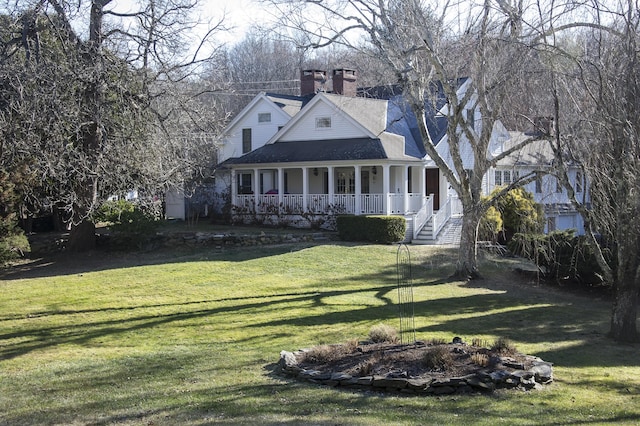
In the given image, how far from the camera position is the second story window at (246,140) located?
34.9 metres

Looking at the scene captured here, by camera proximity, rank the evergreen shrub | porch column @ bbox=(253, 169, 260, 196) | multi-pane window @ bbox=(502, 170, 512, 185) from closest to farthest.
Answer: the evergreen shrub, porch column @ bbox=(253, 169, 260, 196), multi-pane window @ bbox=(502, 170, 512, 185)

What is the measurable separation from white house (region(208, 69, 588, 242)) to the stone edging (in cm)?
1749

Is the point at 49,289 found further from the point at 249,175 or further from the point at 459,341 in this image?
the point at 249,175

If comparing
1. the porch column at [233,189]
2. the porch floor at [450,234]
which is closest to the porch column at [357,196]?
the porch floor at [450,234]

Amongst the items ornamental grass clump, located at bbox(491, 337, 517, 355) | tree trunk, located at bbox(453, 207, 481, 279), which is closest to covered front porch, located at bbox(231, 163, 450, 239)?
tree trunk, located at bbox(453, 207, 481, 279)

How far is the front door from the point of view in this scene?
103ft

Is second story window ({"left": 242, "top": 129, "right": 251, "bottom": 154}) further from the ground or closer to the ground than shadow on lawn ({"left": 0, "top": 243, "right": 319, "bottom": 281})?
further from the ground

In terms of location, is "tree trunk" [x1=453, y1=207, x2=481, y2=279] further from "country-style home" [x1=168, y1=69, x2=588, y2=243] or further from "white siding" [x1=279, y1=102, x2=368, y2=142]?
"white siding" [x1=279, y1=102, x2=368, y2=142]

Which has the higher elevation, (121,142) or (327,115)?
(327,115)

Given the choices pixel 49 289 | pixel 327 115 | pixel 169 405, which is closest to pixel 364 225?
pixel 327 115

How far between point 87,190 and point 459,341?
13.3 meters

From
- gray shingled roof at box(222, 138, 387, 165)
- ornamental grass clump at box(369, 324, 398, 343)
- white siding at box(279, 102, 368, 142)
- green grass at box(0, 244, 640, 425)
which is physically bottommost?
green grass at box(0, 244, 640, 425)

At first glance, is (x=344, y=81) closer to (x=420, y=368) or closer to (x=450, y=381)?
(x=420, y=368)

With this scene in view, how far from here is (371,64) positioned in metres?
27.0
